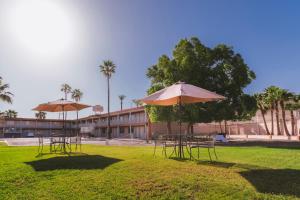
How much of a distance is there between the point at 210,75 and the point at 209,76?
0.48ft

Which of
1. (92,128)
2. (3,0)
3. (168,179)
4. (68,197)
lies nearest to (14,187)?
(68,197)

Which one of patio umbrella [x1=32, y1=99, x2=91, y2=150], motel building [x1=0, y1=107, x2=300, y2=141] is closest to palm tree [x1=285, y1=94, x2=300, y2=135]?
motel building [x1=0, y1=107, x2=300, y2=141]

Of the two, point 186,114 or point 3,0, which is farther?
point 186,114

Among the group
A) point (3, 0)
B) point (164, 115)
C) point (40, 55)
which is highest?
point (3, 0)

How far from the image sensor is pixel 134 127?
53.1m

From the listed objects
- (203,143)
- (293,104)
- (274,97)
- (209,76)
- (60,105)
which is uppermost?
(209,76)

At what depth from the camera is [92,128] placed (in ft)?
210

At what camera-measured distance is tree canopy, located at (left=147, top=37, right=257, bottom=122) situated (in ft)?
91.8

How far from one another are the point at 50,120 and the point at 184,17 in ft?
216

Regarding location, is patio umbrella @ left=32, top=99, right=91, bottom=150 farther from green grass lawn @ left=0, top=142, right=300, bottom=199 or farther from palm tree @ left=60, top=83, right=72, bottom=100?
palm tree @ left=60, top=83, right=72, bottom=100

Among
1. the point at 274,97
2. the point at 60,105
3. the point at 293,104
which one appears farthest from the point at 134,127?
the point at 60,105

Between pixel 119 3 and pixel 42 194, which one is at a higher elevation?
pixel 119 3

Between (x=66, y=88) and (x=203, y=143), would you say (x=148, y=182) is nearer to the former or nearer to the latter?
(x=203, y=143)

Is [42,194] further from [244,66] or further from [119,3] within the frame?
[244,66]
